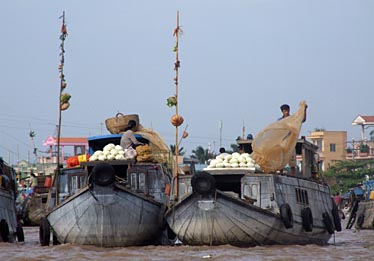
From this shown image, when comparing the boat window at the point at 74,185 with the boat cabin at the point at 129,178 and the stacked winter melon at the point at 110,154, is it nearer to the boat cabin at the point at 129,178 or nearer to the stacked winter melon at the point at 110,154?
the boat cabin at the point at 129,178

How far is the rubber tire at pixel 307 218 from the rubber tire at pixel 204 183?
9.48 ft

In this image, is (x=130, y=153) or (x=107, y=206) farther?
(x=130, y=153)

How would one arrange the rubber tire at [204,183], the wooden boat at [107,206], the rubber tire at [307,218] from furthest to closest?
the rubber tire at [307,218]
the wooden boat at [107,206]
the rubber tire at [204,183]

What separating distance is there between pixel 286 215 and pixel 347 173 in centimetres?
4644

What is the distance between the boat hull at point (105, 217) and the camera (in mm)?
18906

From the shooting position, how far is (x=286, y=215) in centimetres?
1920

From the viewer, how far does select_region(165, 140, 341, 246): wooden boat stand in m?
18.5

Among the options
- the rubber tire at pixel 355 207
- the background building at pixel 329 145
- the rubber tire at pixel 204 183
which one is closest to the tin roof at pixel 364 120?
the background building at pixel 329 145

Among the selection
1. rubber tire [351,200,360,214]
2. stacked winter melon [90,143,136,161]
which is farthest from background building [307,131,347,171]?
stacked winter melon [90,143,136,161]

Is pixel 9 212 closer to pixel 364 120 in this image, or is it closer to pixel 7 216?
pixel 7 216

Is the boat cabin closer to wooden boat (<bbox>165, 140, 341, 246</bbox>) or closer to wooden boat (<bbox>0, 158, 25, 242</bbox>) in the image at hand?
wooden boat (<bbox>165, 140, 341, 246</bbox>)

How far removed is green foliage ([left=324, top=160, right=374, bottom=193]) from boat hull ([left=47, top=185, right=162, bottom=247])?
44.1 meters

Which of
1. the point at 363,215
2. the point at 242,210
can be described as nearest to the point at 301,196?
the point at 242,210

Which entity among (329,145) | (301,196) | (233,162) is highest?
(329,145)
